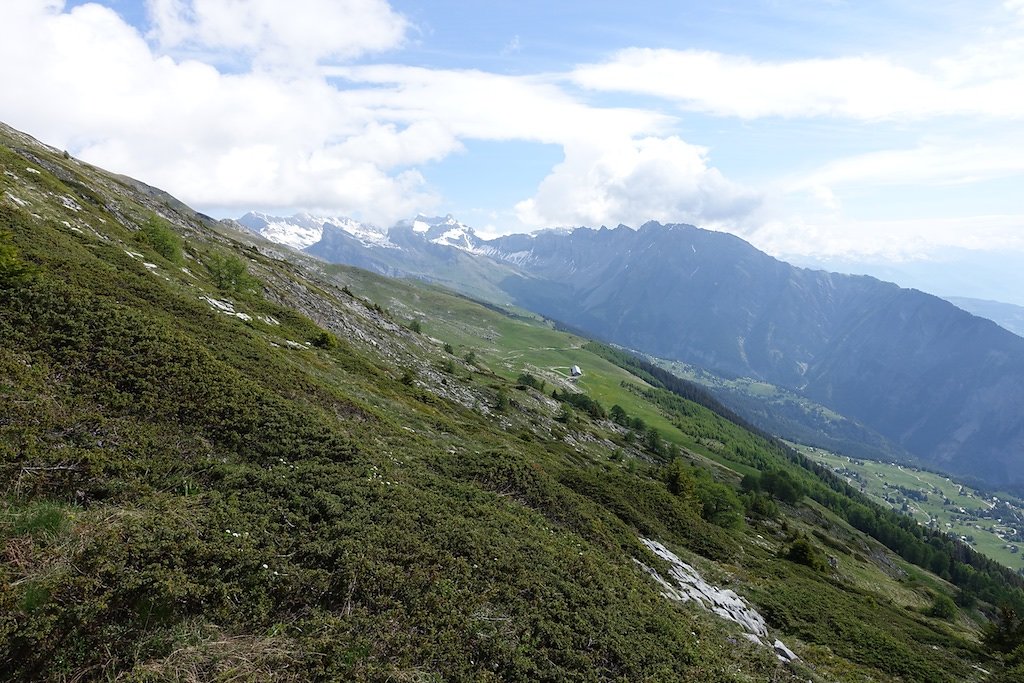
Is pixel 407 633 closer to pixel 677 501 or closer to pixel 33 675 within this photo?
pixel 33 675

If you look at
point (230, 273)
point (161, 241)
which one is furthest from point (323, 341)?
point (161, 241)

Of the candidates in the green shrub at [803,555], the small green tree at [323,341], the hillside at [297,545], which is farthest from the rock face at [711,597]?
the small green tree at [323,341]

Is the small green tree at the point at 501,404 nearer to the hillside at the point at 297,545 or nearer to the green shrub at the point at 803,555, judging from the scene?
the hillside at the point at 297,545

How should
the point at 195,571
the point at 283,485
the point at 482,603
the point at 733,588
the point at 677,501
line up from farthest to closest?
the point at 677,501 → the point at 733,588 → the point at 283,485 → the point at 482,603 → the point at 195,571

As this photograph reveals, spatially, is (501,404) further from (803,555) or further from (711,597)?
(711,597)

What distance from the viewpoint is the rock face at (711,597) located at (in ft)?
81.7

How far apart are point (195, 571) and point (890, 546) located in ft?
734

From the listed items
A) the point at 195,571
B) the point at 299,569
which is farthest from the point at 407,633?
the point at 195,571

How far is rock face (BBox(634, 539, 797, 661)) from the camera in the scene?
980 inches

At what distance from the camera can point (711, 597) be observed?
28.0 meters

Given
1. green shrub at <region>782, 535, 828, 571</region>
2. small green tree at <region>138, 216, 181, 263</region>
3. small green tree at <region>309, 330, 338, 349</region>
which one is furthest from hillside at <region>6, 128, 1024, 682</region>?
small green tree at <region>138, 216, 181, 263</region>

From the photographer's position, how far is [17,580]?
11539mm

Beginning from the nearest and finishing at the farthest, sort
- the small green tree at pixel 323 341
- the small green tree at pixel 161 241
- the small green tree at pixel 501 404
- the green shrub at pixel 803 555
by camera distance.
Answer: the green shrub at pixel 803 555 → the small green tree at pixel 323 341 → the small green tree at pixel 161 241 → the small green tree at pixel 501 404

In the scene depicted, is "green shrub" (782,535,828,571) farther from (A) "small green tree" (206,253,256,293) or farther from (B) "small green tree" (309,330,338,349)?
(A) "small green tree" (206,253,256,293)
